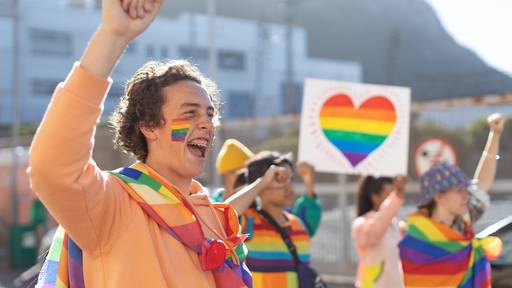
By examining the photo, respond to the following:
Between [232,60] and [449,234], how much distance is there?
53.8 m

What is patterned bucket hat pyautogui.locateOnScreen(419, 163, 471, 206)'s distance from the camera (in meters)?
4.32

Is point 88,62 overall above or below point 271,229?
above

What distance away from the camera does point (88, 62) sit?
177 cm

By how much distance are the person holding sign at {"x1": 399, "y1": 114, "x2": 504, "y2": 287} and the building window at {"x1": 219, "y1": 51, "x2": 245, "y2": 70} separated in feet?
172

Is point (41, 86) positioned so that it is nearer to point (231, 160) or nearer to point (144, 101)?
point (231, 160)

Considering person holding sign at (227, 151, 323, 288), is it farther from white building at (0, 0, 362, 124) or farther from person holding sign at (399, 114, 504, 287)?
white building at (0, 0, 362, 124)

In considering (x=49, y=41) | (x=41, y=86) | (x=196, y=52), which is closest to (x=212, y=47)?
(x=49, y=41)

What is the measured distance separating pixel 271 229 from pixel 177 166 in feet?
6.43

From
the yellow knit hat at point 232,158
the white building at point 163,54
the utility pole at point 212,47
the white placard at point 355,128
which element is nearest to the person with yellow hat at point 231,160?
the yellow knit hat at point 232,158

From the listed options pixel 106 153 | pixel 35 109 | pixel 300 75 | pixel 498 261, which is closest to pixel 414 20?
pixel 300 75

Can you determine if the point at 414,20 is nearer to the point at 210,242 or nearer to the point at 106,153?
the point at 106,153

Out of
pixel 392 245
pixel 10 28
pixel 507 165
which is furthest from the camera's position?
pixel 10 28

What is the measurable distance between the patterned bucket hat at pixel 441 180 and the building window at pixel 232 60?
5239cm

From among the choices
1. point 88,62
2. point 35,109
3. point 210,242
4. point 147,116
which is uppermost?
point 88,62
